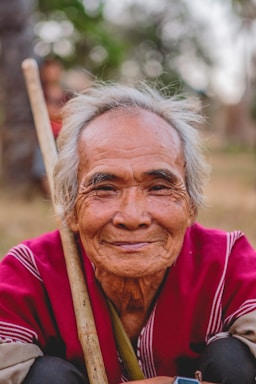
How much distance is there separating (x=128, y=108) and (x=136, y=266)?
0.53 meters

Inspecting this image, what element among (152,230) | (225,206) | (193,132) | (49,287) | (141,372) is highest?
(193,132)

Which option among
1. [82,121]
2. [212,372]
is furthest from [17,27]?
[212,372]

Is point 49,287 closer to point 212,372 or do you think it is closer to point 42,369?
point 42,369

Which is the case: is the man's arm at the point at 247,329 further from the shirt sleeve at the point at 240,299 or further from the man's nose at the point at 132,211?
the man's nose at the point at 132,211

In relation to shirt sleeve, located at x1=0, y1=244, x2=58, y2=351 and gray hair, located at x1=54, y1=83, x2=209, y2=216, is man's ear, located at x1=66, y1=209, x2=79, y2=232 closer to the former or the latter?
gray hair, located at x1=54, y1=83, x2=209, y2=216

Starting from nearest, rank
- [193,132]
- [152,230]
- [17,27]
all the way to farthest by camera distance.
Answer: [152,230]
[193,132]
[17,27]

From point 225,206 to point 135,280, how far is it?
642 centimetres

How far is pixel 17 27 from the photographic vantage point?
27.2 feet

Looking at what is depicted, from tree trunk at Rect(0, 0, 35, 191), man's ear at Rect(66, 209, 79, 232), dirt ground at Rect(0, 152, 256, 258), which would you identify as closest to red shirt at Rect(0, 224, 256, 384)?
man's ear at Rect(66, 209, 79, 232)

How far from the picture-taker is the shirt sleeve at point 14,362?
2.00 m

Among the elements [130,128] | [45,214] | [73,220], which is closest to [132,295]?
[73,220]

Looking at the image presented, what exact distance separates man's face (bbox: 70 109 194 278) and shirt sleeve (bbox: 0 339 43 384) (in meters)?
0.36

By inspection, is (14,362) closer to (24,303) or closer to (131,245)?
(24,303)

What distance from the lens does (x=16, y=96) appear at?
27.7 ft
